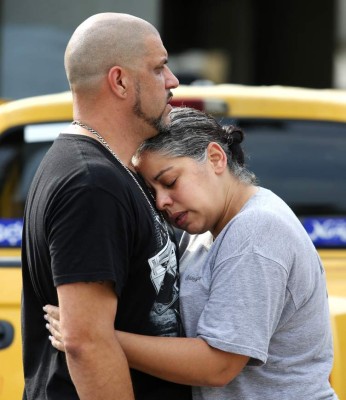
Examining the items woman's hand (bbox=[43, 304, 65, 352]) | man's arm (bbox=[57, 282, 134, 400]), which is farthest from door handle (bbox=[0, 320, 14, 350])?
man's arm (bbox=[57, 282, 134, 400])

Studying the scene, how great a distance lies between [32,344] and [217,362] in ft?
1.67

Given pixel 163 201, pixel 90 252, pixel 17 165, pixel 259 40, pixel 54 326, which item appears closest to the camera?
pixel 90 252

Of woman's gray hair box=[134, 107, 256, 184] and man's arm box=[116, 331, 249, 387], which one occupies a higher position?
woman's gray hair box=[134, 107, 256, 184]

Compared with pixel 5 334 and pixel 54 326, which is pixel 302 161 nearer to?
pixel 5 334

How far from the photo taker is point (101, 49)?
2828mm

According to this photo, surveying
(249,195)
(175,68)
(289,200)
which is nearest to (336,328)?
(249,195)

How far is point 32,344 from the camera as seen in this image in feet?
9.66

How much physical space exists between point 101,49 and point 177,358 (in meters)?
0.81

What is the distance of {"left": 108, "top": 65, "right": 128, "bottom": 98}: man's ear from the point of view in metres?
2.83

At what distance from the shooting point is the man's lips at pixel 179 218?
302 cm

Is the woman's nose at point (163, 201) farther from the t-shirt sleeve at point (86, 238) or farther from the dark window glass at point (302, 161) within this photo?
the dark window glass at point (302, 161)

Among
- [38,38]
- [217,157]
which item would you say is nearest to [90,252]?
[217,157]

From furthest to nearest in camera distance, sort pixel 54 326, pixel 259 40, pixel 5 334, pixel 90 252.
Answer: pixel 259 40 < pixel 5 334 < pixel 54 326 < pixel 90 252

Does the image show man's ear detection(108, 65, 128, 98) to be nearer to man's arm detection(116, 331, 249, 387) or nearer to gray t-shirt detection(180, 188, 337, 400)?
gray t-shirt detection(180, 188, 337, 400)
